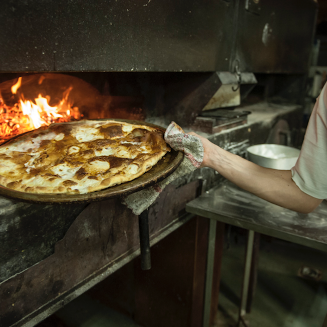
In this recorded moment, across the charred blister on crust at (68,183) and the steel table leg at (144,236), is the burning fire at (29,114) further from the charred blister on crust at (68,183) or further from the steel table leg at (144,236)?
the steel table leg at (144,236)

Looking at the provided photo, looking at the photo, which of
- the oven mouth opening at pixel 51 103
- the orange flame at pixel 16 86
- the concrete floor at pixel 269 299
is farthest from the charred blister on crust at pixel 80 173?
the concrete floor at pixel 269 299

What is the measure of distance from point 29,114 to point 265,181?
141 cm

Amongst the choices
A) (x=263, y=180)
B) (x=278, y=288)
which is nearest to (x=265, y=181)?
(x=263, y=180)

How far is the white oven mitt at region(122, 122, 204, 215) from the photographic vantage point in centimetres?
132

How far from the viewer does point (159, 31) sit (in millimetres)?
1758

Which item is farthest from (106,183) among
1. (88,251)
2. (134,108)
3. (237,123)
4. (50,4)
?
(237,123)

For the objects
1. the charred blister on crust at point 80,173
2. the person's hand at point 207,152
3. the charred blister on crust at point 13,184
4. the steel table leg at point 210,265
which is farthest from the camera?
the steel table leg at point 210,265

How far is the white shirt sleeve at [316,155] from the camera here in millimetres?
1220

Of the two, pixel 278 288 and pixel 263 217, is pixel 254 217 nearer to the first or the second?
pixel 263 217

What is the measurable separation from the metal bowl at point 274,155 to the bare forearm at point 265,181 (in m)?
0.44

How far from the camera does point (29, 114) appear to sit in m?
1.75

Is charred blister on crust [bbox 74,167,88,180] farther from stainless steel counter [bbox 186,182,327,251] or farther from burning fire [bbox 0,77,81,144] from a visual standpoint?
stainless steel counter [bbox 186,182,327,251]

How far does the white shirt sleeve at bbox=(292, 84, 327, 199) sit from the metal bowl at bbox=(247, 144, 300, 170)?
2.01 ft

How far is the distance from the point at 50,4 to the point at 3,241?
0.97m
